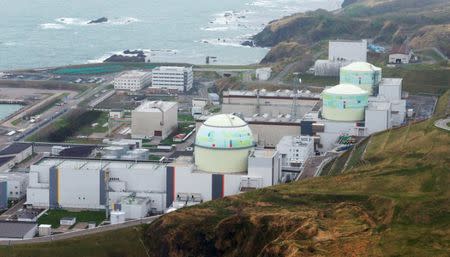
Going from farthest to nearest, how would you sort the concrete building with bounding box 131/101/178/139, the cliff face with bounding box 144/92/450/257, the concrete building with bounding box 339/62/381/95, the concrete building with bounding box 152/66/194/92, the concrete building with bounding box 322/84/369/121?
the concrete building with bounding box 152/66/194/92 → the concrete building with bounding box 339/62/381/95 → the concrete building with bounding box 131/101/178/139 → the concrete building with bounding box 322/84/369/121 → the cliff face with bounding box 144/92/450/257

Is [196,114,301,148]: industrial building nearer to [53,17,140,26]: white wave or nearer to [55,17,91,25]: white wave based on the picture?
[53,17,140,26]: white wave

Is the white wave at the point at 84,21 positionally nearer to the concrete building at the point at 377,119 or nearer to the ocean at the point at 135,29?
the ocean at the point at 135,29

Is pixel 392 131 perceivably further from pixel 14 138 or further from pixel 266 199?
pixel 14 138

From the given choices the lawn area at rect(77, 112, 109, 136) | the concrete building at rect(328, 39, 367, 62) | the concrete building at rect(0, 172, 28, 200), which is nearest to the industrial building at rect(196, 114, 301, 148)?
the lawn area at rect(77, 112, 109, 136)

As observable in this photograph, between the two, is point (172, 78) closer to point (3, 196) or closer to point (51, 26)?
point (3, 196)

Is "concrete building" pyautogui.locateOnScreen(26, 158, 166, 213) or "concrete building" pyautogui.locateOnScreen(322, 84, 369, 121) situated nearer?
"concrete building" pyautogui.locateOnScreen(26, 158, 166, 213)

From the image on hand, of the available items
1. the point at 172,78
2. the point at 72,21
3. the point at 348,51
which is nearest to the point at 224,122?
the point at 348,51
